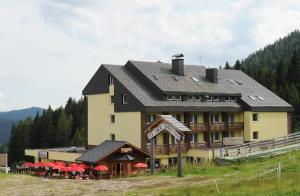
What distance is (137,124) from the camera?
169 feet

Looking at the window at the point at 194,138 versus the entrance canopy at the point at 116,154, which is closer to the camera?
the entrance canopy at the point at 116,154

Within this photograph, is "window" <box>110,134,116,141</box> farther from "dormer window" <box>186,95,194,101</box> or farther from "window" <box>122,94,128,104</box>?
"dormer window" <box>186,95,194,101</box>

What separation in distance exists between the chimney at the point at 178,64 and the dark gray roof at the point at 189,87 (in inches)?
24.5

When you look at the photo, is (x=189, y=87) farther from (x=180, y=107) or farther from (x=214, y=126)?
(x=214, y=126)

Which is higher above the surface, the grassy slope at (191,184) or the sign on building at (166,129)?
the sign on building at (166,129)

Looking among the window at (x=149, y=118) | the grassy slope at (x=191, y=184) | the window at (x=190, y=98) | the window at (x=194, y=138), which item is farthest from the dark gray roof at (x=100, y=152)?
the grassy slope at (x=191, y=184)

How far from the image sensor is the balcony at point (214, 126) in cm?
5572

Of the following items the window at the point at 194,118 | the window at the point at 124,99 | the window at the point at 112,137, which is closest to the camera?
the window at the point at 124,99

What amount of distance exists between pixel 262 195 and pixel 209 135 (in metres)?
38.2

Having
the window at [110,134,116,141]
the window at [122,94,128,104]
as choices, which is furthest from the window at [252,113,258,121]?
the window at [110,134,116,141]

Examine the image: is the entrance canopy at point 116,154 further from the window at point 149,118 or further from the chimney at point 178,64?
the chimney at point 178,64

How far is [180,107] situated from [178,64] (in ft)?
26.9

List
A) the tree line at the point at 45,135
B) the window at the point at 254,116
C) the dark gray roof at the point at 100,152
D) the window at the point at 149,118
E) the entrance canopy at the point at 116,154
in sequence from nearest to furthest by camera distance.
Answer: the dark gray roof at the point at 100,152 < the entrance canopy at the point at 116,154 < the window at the point at 149,118 < the window at the point at 254,116 < the tree line at the point at 45,135

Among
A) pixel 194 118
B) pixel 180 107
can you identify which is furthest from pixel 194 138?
pixel 180 107
